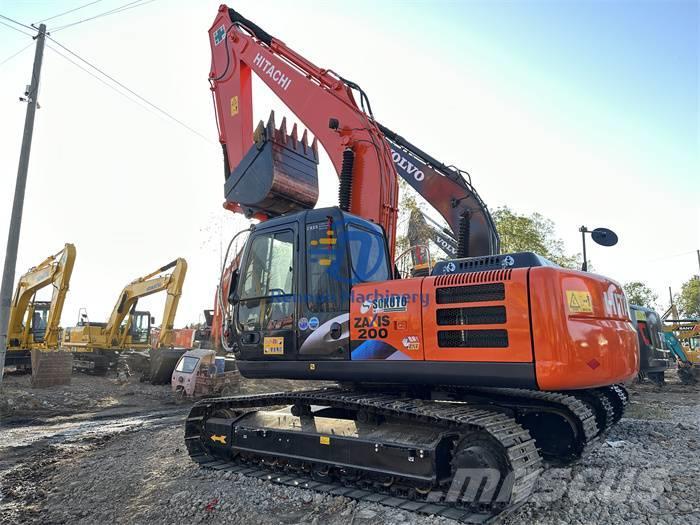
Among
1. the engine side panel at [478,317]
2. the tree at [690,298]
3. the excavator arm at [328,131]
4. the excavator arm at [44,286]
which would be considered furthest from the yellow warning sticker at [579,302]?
the tree at [690,298]

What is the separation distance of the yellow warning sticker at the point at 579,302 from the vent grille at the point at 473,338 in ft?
1.75

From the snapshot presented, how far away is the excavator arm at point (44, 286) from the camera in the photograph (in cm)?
1575

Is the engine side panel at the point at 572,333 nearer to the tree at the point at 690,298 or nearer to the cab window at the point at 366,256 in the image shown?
the cab window at the point at 366,256

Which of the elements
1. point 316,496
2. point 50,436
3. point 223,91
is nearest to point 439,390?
point 316,496

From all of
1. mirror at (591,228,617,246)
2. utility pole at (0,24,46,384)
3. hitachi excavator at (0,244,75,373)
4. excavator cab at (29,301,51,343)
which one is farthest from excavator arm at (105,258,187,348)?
mirror at (591,228,617,246)

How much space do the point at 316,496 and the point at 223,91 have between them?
612cm

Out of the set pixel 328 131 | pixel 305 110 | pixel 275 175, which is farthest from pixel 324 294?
pixel 305 110

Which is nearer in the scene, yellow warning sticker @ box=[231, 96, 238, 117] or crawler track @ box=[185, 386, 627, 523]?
crawler track @ box=[185, 386, 627, 523]

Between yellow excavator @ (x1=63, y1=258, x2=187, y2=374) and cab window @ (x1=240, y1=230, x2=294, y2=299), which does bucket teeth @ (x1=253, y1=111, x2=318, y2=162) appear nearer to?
cab window @ (x1=240, y1=230, x2=294, y2=299)

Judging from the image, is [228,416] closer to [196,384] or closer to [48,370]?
[196,384]

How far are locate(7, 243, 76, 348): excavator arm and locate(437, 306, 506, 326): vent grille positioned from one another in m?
14.5

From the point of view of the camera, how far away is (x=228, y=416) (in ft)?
19.1

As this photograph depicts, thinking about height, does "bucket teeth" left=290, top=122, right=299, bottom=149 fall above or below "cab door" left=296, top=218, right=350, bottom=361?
above

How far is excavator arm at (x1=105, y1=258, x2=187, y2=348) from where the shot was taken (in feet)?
53.6
